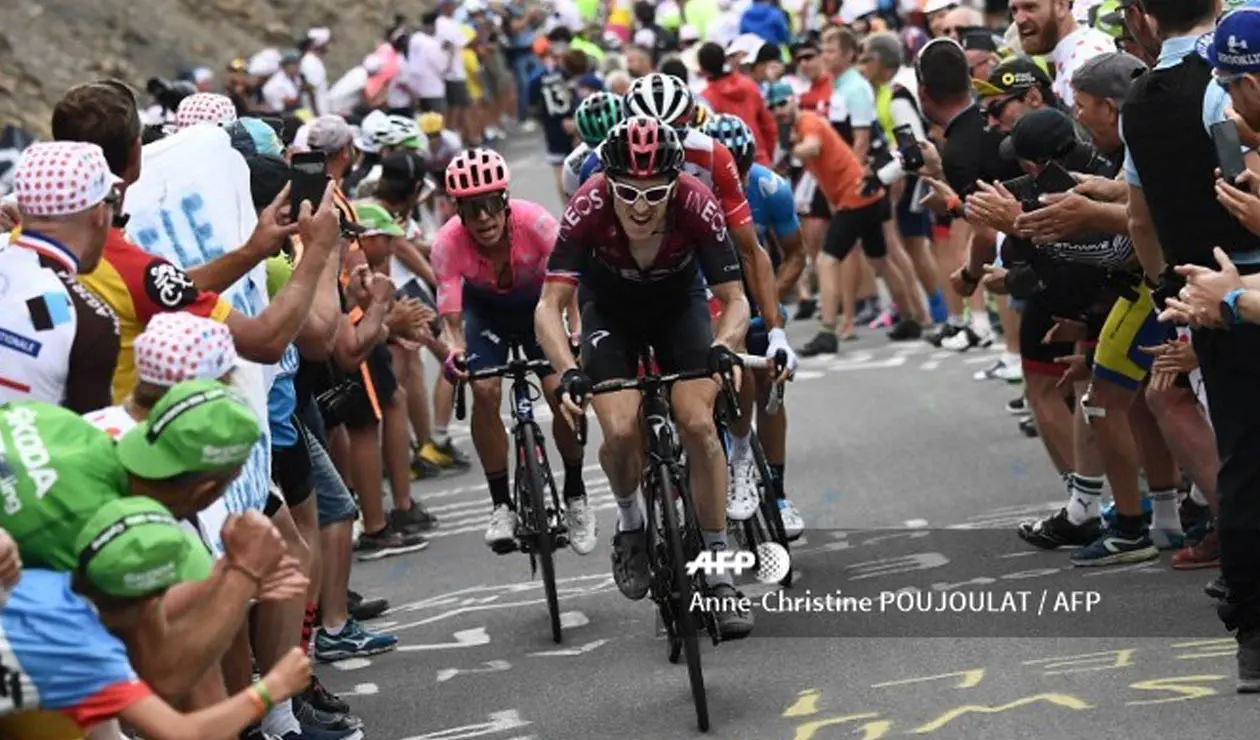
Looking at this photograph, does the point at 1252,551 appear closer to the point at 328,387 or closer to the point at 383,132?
the point at 328,387

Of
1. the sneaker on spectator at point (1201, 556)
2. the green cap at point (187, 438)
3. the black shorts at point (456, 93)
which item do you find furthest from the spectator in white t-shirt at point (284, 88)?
the green cap at point (187, 438)

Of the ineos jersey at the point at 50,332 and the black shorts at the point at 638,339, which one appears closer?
the ineos jersey at the point at 50,332

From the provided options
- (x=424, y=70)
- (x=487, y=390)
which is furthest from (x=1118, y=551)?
(x=424, y=70)

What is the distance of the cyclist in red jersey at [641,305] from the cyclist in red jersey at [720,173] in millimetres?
868

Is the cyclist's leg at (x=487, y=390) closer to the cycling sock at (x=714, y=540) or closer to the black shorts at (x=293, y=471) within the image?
the cycling sock at (x=714, y=540)

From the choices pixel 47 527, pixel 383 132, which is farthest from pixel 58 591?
pixel 383 132

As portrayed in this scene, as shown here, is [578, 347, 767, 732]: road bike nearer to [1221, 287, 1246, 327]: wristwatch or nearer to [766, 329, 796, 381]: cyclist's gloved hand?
[766, 329, 796, 381]: cyclist's gloved hand

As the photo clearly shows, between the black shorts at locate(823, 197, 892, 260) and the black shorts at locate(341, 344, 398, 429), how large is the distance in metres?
6.14

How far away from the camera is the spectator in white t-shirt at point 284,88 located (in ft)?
101

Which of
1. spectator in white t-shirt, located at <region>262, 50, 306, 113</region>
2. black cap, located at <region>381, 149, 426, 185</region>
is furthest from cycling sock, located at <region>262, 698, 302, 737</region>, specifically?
spectator in white t-shirt, located at <region>262, 50, 306, 113</region>

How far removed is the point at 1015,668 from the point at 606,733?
1543 millimetres

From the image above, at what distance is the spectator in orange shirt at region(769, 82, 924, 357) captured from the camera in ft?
65.0

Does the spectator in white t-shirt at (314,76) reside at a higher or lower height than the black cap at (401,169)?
higher

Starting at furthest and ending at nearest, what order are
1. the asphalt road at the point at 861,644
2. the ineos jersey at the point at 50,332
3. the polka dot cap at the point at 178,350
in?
the asphalt road at the point at 861,644 < the ineos jersey at the point at 50,332 < the polka dot cap at the point at 178,350
